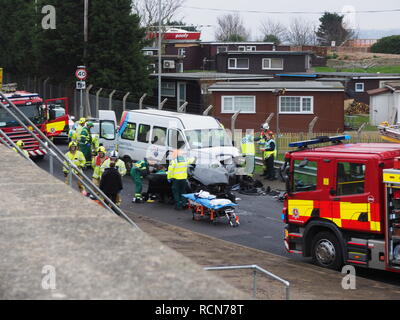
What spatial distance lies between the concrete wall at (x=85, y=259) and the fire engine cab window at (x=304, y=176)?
26.8 ft

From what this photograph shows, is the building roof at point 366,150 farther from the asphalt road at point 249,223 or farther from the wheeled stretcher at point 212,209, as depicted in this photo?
the wheeled stretcher at point 212,209

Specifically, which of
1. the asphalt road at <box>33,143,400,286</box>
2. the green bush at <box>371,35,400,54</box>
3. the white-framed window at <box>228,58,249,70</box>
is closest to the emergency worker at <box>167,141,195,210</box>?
the asphalt road at <box>33,143,400,286</box>

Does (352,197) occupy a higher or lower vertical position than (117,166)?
lower

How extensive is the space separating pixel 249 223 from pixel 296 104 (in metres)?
22.6

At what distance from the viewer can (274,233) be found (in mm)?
17000

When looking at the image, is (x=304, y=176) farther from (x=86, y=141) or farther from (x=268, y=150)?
(x=86, y=141)

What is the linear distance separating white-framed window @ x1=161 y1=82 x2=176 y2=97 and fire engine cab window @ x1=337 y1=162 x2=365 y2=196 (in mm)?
33773

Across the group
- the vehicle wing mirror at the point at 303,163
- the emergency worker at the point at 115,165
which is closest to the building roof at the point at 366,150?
the vehicle wing mirror at the point at 303,163

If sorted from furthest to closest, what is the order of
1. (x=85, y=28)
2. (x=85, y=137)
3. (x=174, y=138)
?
1. (x=85, y=28)
2. (x=85, y=137)
3. (x=174, y=138)

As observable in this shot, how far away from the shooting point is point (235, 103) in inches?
1561

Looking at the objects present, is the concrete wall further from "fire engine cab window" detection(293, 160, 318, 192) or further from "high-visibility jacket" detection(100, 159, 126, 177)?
"high-visibility jacket" detection(100, 159, 126, 177)

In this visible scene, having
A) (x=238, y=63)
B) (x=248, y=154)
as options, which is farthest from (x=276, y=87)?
(x=238, y=63)

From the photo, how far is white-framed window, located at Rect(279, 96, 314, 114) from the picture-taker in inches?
1561

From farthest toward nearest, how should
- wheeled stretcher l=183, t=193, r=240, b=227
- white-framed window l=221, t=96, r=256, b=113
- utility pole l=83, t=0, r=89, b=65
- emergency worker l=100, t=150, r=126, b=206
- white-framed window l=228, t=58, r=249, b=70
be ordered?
white-framed window l=228, t=58, r=249, b=70 < utility pole l=83, t=0, r=89, b=65 < white-framed window l=221, t=96, r=256, b=113 < emergency worker l=100, t=150, r=126, b=206 < wheeled stretcher l=183, t=193, r=240, b=227
